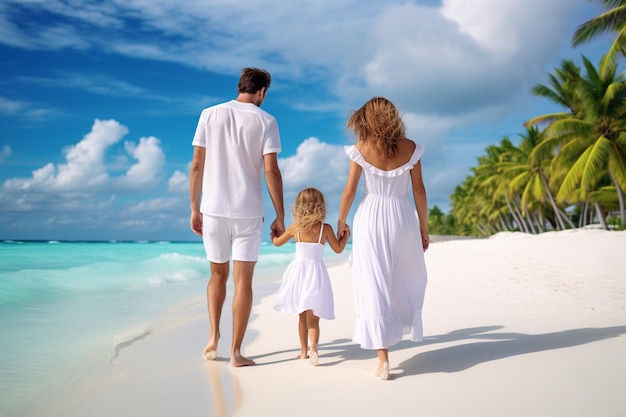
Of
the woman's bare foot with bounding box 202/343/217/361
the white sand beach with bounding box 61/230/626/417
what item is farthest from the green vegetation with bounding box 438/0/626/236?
the woman's bare foot with bounding box 202/343/217/361

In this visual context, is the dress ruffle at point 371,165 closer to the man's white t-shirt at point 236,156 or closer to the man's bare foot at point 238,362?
the man's white t-shirt at point 236,156

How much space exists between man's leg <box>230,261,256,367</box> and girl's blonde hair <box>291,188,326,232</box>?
23.0 inches

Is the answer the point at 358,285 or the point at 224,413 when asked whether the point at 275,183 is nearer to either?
the point at 358,285

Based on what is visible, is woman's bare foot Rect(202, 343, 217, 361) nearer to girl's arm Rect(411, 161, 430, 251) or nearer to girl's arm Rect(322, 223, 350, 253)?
girl's arm Rect(322, 223, 350, 253)

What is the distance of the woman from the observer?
402cm

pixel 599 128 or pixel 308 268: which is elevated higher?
pixel 599 128

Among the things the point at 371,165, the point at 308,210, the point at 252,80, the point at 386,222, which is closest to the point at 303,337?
the point at 308,210

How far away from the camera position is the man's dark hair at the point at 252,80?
4.55 m

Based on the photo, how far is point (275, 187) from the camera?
14.6ft

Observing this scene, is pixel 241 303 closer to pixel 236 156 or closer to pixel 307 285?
pixel 307 285

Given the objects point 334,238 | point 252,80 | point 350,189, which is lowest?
point 334,238

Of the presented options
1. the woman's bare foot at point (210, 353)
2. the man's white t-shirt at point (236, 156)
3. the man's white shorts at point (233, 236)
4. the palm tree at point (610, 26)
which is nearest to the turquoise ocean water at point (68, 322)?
the woman's bare foot at point (210, 353)

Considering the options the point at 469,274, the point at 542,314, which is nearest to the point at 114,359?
the point at 542,314

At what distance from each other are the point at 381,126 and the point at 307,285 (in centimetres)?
161
